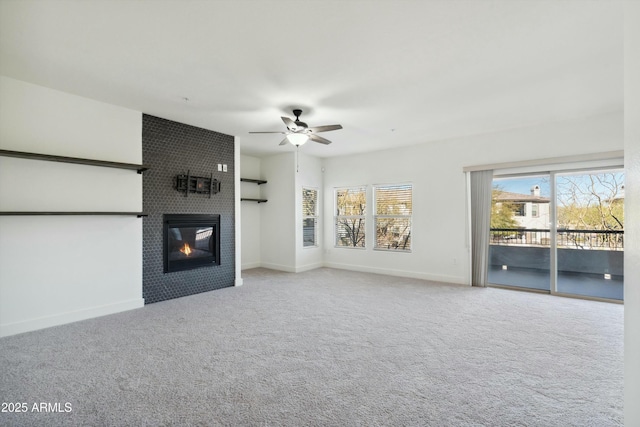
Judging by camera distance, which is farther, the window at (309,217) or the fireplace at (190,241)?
the window at (309,217)

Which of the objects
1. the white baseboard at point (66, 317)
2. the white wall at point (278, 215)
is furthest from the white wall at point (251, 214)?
the white baseboard at point (66, 317)

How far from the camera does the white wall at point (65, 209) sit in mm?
3186

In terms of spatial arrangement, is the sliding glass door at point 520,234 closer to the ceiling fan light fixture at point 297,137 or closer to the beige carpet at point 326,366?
the beige carpet at point 326,366

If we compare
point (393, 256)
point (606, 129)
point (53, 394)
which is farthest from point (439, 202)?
point (53, 394)

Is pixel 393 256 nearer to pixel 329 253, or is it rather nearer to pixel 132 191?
pixel 329 253

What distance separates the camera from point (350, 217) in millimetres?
7055

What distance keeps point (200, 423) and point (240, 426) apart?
0.81 feet

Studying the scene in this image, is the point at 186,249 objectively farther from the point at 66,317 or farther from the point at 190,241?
the point at 66,317

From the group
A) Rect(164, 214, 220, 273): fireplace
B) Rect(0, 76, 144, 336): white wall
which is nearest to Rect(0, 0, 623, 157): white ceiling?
Rect(0, 76, 144, 336): white wall

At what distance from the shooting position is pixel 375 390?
2.16 m

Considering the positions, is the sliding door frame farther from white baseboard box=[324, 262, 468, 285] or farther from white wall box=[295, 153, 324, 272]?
white wall box=[295, 153, 324, 272]

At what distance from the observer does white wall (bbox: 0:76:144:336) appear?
3.19 meters

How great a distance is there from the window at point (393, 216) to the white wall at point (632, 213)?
506 cm

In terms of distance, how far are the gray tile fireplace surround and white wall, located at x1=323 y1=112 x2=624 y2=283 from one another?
280cm
